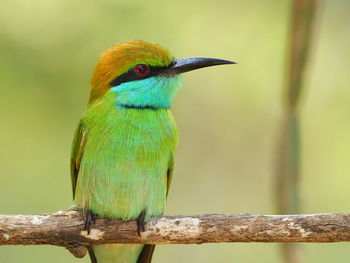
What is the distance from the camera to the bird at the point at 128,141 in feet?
13.7

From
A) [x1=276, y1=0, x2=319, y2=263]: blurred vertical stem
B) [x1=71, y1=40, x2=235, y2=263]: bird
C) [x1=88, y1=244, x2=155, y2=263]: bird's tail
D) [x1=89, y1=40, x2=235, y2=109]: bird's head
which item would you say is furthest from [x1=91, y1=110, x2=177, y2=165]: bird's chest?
[x1=276, y1=0, x2=319, y2=263]: blurred vertical stem

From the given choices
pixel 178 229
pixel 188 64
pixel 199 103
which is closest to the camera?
pixel 178 229

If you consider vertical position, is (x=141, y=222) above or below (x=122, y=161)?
below

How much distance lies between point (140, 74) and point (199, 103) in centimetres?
232

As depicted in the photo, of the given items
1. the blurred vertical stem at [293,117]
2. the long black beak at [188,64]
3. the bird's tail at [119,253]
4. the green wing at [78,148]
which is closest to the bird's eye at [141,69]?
the long black beak at [188,64]

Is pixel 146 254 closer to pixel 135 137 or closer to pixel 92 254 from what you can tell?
pixel 92 254

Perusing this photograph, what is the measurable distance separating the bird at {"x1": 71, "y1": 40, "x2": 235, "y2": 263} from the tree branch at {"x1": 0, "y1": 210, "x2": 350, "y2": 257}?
76mm

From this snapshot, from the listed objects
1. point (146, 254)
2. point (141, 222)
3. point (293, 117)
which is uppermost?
point (293, 117)

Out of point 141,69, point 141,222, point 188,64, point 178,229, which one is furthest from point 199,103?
point 178,229

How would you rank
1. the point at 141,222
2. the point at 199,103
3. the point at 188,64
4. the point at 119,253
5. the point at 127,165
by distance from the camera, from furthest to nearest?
the point at 199,103
the point at 188,64
the point at 119,253
the point at 127,165
the point at 141,222

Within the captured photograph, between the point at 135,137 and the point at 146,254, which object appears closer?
the point at 135,137

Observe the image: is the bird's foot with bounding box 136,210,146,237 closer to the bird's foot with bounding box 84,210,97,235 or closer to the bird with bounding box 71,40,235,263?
the bird with bounding box 71,40,235,263

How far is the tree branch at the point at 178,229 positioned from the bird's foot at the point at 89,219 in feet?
0.08

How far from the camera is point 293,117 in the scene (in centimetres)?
428
